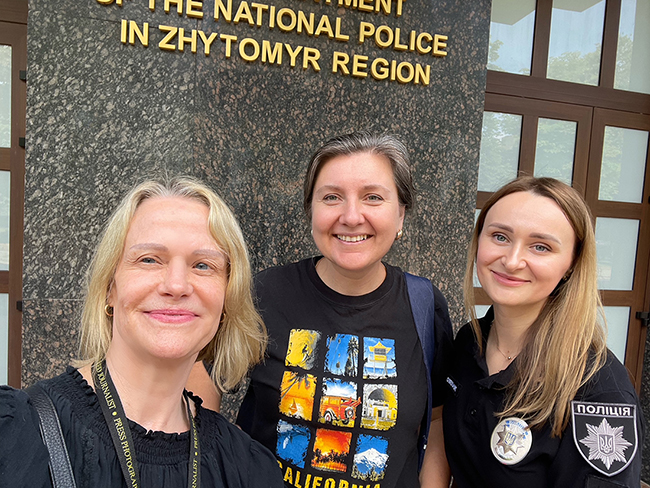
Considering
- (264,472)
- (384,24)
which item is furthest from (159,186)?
(384,24)

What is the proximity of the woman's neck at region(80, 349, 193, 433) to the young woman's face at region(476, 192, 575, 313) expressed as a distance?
1132mm

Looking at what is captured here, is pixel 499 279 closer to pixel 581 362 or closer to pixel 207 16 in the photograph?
pixel 581 362

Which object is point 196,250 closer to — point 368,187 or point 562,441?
point 368,187

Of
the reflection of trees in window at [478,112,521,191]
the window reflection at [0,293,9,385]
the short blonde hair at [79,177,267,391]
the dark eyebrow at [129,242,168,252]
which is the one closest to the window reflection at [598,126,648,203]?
the reflection of trees in window at [478,112,521,191]

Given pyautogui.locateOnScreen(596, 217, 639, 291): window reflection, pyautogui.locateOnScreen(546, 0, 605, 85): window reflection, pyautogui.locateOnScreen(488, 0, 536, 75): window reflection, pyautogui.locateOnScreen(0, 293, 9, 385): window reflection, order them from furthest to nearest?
pyautogui.locateOnScreen(596, 217, 639, 291): window reflection < pyautogui.locateOnScreen(546, 0, 605, 85): window reflection < pyautogui.locateOnScreen(488, 0, 536, 75): window reflection < pyautogui.locateOnScreen(0, 293, 9, 385): window reflection

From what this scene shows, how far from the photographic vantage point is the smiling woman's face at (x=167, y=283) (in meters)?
1.15

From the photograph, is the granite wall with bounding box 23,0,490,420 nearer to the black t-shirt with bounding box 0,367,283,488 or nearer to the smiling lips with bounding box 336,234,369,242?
the smiling lips with bounding box 336,234,369,242

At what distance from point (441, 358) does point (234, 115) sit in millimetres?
1786

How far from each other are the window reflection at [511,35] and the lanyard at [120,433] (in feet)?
12.1

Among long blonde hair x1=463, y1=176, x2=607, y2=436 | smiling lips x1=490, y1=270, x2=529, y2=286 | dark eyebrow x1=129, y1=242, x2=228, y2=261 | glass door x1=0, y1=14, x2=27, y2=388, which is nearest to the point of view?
dark eyebrow x1=129, y1=242, x2=228, y2=261

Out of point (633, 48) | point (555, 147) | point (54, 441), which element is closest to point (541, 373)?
point (54, 441)

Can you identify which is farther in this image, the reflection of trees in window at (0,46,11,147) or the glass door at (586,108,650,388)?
the glass door at (586,108,650,388)

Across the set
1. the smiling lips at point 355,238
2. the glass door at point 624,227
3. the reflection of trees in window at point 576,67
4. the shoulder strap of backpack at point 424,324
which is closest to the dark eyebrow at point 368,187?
the smiling lips at point 355,238

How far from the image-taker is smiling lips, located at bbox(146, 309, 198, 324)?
3.77 ft
